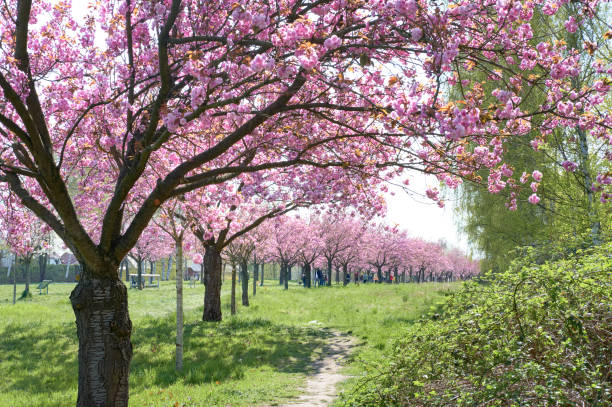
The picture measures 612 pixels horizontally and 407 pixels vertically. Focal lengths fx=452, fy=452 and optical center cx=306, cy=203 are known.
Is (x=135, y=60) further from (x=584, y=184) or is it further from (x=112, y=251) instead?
(x=584, y=184)

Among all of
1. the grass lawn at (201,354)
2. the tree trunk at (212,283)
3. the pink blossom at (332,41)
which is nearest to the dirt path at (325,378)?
the grass lawn at (201,354)

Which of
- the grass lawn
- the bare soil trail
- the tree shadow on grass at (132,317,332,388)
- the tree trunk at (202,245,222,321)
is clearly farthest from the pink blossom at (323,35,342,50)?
the tree trunk at (202,245,222,321)

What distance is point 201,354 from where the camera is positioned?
35.0ft

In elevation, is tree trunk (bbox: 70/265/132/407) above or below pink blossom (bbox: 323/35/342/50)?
below

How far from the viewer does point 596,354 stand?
4.06 metres

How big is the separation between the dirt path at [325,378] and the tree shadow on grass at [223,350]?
0.26m

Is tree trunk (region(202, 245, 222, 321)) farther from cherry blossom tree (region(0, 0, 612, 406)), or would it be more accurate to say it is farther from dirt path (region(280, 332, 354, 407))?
cherry blossom tree (region(0, 0, 612, 406))

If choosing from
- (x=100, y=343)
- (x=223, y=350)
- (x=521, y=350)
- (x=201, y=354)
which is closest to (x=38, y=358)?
(x=201, y=354)

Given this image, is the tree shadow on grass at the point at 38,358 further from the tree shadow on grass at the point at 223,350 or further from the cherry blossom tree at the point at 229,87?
the cherry blossom tree at the point at 229,87

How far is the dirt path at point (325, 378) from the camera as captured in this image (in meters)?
7.17

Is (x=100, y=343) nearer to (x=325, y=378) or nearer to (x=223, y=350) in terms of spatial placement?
(x=325, y=378)

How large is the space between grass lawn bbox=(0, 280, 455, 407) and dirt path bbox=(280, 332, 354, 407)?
0.26 meters

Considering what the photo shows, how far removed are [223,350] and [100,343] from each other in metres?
5.84

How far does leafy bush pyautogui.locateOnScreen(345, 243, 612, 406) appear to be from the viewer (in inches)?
147
